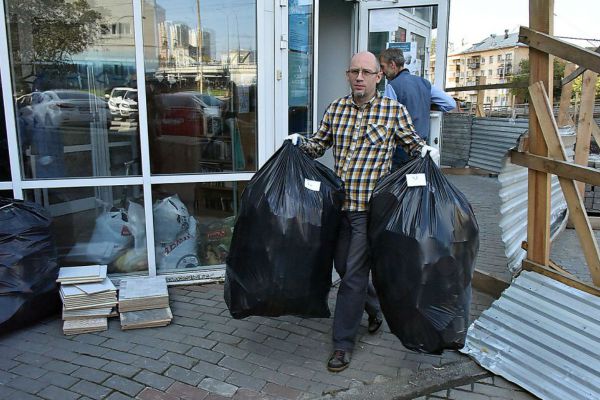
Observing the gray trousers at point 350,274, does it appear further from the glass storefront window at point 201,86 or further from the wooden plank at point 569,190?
the glass storefront window at point 201,86

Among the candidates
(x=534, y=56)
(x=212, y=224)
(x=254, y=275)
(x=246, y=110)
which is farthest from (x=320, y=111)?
(x=254, y=275)

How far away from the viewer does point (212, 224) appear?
4148 mm

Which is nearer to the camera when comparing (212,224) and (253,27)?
(253,27)

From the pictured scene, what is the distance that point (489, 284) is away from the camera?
3873mm

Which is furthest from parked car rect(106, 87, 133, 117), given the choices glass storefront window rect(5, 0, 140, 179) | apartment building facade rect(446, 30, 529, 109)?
apartment building facade rect(446, 30, 529, 109)

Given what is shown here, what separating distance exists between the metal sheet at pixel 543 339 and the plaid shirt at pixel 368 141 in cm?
111

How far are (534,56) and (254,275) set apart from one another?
2.17 meters

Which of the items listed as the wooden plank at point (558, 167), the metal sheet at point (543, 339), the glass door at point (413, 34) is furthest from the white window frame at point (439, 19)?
the metal sheet at point (543, 339)

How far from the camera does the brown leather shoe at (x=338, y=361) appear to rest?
2.77 m

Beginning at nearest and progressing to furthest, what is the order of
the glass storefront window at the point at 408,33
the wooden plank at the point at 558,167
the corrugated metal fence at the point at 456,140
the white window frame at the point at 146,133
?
the wooden plank at the point at 558,167
the white window frame at the point at 146,133
the glass storefront window at the point at 408,33
the corrugated metal fence at the point at 456,140

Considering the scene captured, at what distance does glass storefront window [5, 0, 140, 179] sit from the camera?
3494 mm

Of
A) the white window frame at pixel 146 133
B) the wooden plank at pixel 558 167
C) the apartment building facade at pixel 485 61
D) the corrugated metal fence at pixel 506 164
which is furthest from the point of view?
the apartment building facade at pixel 485 61

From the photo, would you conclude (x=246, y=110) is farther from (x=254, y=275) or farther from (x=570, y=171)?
(x=570, y=171)

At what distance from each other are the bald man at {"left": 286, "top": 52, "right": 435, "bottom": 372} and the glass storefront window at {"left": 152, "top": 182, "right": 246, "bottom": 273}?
1.39 metres
